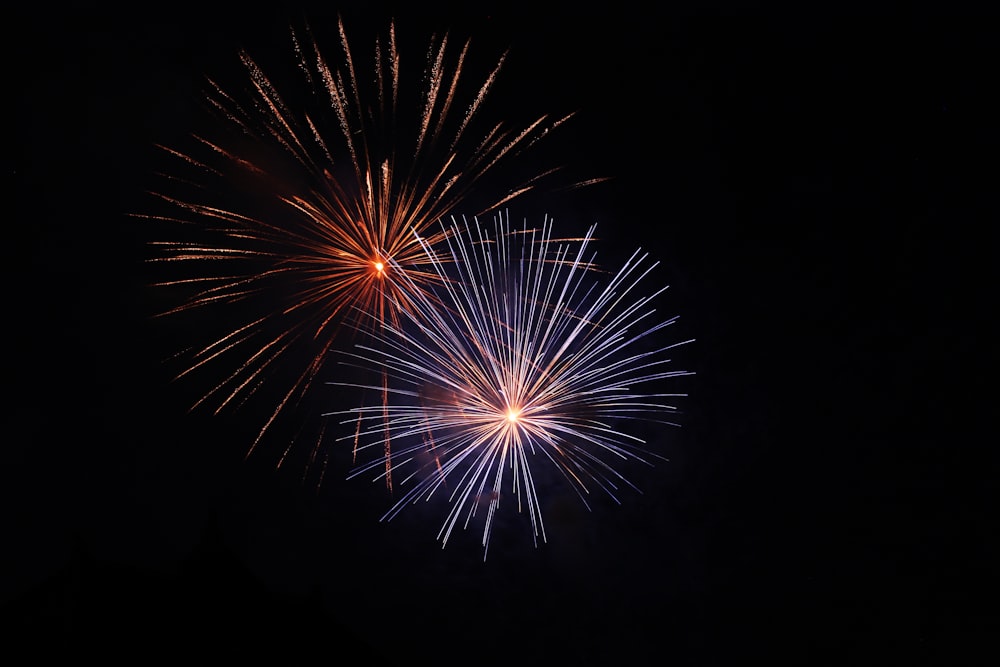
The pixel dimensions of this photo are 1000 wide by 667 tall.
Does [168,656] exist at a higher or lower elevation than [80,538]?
lower

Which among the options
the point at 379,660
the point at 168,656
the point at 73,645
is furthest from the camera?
the point at 379,660

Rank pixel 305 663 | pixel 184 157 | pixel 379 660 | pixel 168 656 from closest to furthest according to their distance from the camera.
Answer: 1. pixel 168 656
2. pixel 184 157
3. pixel 305 663
4. pixel 379 660

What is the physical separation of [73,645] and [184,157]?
1084 cm

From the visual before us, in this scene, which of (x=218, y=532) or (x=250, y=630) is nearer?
(x=250, y=630)

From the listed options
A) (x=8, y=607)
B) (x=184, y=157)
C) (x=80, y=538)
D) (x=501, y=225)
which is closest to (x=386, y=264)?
(x=501, y=225)

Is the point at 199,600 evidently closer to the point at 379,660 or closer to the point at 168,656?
the point at 168,656

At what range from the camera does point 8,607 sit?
55.1ft

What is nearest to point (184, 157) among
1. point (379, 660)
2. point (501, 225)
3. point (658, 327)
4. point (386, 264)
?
point (386, 264)

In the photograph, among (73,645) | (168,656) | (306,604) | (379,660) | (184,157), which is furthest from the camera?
(379,660)

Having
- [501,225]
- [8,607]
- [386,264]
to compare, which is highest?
[501,225]

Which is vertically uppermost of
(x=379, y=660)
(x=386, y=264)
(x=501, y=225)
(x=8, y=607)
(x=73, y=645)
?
(x=501, y=225)

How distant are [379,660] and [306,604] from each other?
4.61 metres

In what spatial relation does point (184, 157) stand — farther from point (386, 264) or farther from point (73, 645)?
point (73, 645)

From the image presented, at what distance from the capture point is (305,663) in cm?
1964
